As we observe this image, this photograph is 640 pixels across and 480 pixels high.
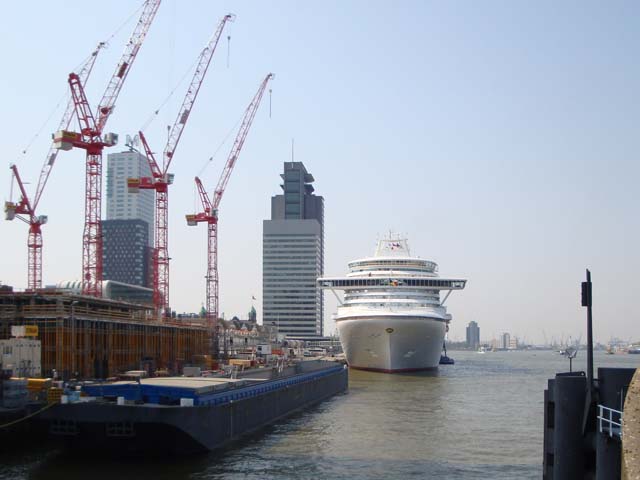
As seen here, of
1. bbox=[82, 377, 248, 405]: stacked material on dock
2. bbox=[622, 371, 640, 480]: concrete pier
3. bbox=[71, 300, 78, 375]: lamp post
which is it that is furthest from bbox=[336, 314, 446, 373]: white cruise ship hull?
bbox=[622, 371, 640, 480]: concrete pier

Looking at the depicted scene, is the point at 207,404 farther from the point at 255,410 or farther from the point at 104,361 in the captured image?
the point at 104,361

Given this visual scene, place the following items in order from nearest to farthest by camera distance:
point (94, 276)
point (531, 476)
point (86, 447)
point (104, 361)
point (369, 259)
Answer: point (531, 476), point (86, 447), point (104, 361), point (94, 276), point (369, 259)

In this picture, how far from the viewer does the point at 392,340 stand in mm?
93938

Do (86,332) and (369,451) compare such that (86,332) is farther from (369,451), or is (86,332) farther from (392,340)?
(392,340)

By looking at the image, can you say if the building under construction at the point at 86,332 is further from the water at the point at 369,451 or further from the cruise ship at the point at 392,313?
the cruise ship at the point at 392,313

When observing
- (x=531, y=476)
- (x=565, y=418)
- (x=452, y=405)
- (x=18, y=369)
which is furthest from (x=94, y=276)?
(x=565, y=418)

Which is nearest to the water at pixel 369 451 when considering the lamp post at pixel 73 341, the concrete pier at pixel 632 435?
the lamp post at pixel 73 341

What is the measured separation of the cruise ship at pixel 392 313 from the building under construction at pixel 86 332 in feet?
87.8

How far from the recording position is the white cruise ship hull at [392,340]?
9350 centimetres

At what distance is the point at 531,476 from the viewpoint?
3416 centimetres

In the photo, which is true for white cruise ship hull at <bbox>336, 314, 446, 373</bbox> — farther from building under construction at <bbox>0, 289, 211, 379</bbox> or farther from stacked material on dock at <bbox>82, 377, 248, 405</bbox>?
stacked material on dock at <bbox>82, 377, 248, 405</bbox>

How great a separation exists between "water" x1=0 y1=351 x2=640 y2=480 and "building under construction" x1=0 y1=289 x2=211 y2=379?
16.2 m

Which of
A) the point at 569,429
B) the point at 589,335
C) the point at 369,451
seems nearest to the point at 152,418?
the point at 369,451

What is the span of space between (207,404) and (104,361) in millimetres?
25335
